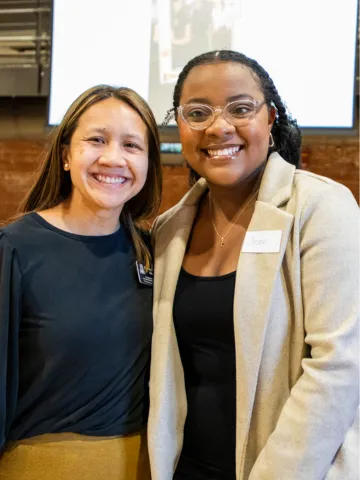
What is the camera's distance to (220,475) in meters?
1.43

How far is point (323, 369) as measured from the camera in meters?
1.20

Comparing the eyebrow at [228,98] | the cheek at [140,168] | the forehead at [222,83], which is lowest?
the cheek at [140,168]

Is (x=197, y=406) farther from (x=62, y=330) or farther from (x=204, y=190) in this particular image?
(x=204, y=190)

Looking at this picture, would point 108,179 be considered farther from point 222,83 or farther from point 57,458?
point 57,458

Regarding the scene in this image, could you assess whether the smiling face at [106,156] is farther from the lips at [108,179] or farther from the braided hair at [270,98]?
the braided hair at [270,98]

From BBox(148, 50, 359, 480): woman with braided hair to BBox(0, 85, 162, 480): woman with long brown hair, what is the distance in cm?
8

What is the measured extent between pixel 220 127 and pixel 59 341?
0.72 meters

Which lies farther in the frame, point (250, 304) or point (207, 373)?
point (207, 373)

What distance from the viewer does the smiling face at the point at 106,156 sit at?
1.51 m

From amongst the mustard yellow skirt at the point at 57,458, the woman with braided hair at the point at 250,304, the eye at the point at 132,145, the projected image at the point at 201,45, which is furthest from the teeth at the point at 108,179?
the projected image at the point at 201,45

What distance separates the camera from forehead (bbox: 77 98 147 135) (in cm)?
152

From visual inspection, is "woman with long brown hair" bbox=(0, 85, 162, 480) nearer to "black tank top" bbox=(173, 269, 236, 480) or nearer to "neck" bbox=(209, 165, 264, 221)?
"black tank top" bbox=(173, 269, 236, 480)

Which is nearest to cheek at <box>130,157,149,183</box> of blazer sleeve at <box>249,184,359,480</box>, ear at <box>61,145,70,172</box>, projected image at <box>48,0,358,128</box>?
ear at <box>61,145,70,172</box>

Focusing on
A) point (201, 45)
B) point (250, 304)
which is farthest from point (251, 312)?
point (201, 45)
